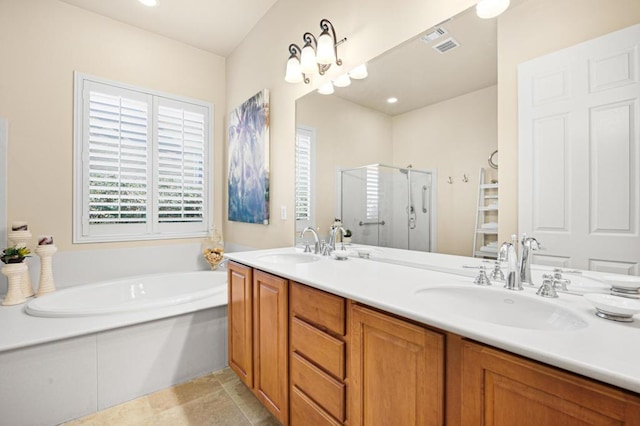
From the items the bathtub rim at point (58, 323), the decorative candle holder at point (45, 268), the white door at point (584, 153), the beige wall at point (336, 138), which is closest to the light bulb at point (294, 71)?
the beige wall at point (336, 138)

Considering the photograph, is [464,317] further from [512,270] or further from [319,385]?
[319,385]

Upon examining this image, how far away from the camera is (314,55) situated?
2.04m

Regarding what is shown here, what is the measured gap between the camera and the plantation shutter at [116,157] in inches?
105

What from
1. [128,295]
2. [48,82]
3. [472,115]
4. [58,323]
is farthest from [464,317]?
[48,82]

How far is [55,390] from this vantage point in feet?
5.34

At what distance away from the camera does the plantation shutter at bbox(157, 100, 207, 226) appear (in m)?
3.00

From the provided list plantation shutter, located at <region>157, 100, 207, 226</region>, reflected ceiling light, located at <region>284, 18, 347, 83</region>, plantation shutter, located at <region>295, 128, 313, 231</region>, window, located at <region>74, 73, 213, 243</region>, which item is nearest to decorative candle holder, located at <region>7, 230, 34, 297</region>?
window, located at <region>74, 73, 213, 243</region>

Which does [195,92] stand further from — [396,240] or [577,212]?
[577,212]

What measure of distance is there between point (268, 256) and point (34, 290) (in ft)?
6.36

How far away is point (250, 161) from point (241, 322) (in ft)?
5.08

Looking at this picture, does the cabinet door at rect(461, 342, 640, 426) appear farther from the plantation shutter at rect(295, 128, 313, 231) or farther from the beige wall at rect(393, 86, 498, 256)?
the plantation shutter at rect(295, 128, 313, 231)

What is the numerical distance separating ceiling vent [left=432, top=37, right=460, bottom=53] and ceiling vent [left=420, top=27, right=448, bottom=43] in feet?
0.11

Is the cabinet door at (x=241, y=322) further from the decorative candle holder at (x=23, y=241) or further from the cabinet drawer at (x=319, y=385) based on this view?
the decorative candle holder at (x=23, y=241)

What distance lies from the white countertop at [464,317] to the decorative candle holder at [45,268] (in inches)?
71.7
